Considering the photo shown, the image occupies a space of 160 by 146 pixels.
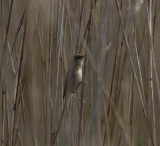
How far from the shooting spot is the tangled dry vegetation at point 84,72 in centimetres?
185

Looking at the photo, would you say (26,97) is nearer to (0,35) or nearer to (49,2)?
(0,35)

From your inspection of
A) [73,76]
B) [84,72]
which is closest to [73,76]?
[73,76]

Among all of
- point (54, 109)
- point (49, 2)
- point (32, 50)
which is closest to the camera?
A: point (54, 109)

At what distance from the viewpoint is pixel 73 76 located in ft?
7.11

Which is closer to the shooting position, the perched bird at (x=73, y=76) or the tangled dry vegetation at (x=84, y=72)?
the tangled dry vegetation at (x=84, y=72)

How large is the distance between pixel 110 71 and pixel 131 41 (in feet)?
1.07

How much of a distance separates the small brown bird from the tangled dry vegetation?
5 centimetres

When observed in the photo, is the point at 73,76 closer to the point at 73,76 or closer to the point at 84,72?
the point at 73,76

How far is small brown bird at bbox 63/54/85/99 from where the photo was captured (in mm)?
2100

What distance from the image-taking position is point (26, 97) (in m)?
2.55

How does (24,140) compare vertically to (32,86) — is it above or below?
below

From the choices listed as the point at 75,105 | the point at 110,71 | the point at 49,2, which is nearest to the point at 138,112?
the point at 110,71

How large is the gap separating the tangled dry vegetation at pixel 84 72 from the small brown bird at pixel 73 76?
0.16 feet

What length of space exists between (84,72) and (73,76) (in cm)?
31
